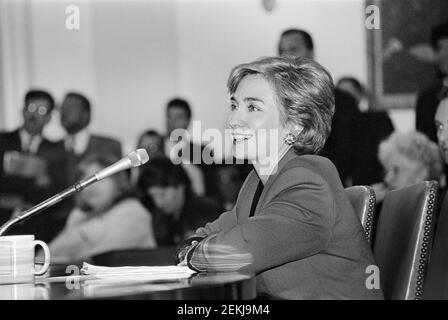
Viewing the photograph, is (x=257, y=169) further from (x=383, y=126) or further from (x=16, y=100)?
(x=16, y=100)

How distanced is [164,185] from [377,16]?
6.19 ft

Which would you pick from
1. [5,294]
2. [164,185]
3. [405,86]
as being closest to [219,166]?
[164,185]

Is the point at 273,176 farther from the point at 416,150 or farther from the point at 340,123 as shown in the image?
the point at 340,123

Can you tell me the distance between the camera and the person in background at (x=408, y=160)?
324 centimetres

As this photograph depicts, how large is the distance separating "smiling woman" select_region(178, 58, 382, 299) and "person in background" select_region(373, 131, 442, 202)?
4.41 ft

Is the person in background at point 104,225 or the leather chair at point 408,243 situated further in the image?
the person in background at point 104,225

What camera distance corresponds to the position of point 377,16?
5359mm

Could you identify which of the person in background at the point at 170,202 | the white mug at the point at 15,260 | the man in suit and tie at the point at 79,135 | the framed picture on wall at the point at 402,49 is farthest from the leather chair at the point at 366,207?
the framed picture on wall at the point at 402,49

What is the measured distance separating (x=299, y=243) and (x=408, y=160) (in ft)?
5.72

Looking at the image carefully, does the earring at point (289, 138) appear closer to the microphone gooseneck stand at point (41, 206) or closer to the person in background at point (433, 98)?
the microphone gooseneck stand at point (41, 206)

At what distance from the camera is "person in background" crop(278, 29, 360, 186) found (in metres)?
3.55

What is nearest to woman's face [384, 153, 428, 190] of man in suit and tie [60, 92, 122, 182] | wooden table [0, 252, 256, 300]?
wooden table [0, 252, 256, 300]

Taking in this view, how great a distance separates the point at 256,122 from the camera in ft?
6.32

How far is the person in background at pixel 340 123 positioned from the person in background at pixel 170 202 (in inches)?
41.5
